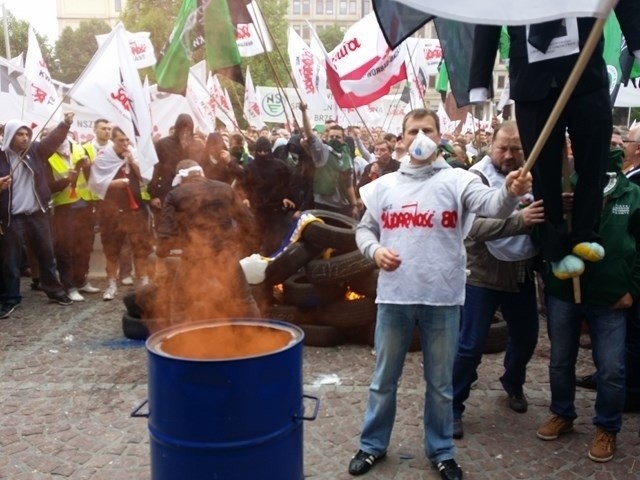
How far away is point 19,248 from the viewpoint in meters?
7.65

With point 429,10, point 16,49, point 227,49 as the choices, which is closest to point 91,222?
point 227,49

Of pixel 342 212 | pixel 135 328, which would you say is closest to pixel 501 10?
pixel 135 328

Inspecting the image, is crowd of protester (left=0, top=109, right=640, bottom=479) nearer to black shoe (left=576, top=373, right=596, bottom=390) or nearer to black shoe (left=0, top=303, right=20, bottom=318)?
black shoe (left=0, top=303, right=20, bottom=318)

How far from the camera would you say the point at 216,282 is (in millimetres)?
5887

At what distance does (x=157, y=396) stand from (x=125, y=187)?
6.00 metres

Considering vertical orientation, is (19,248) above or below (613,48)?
below

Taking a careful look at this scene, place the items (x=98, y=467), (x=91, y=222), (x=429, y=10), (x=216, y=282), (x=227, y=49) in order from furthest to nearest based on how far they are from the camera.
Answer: (x=91, y=222)
(x=227, y=49)
(x=216, y=282)
(x=98, y=467)
(x=429, y=10)

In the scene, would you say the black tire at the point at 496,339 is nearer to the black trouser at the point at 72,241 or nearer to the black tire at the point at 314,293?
the black tire at the point at 314,293

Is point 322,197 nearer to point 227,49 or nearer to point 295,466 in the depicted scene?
point 227,49

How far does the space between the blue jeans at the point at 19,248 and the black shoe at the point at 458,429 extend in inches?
223

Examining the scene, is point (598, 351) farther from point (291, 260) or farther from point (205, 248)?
point (205, 248)

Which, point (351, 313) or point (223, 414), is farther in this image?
point (351, 313)

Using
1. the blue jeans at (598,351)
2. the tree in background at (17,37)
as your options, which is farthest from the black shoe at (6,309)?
the tree in background at (17,37)

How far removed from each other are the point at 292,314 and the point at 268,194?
2.17 m
